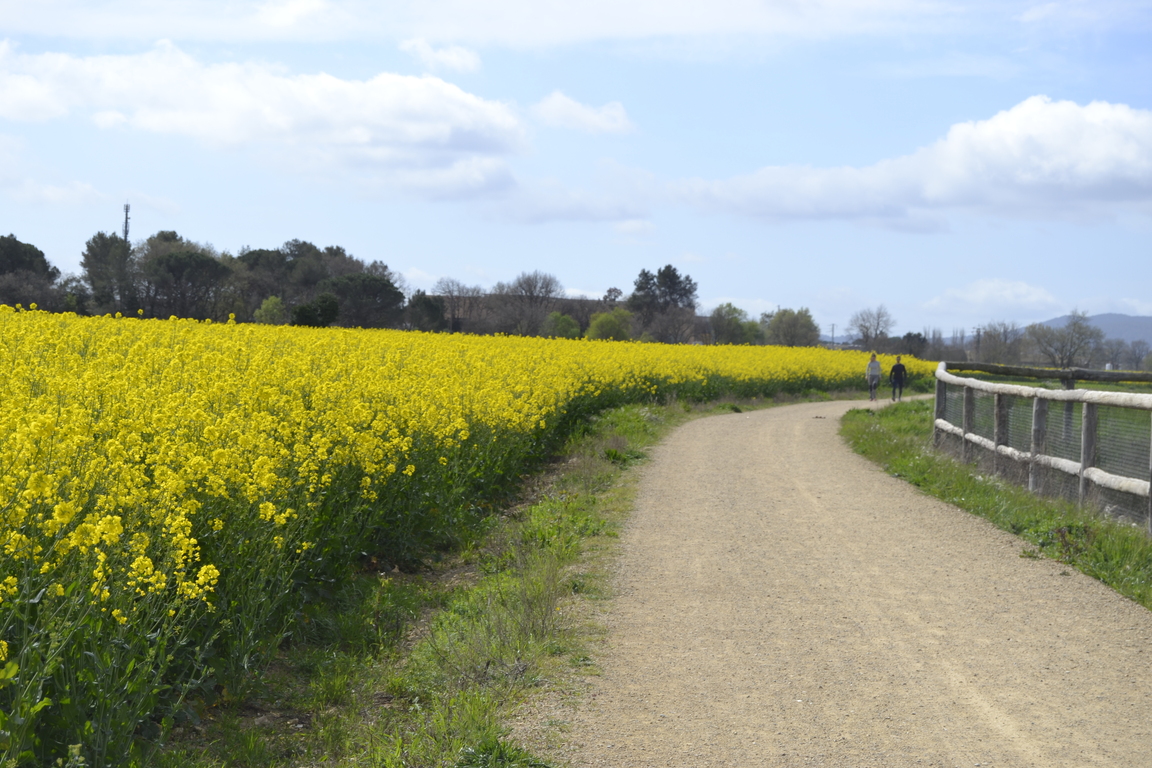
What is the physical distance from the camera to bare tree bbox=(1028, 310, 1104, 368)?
9081 cm

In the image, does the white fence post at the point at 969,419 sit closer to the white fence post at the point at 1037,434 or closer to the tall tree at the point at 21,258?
the white fence post at the point at 1037,434

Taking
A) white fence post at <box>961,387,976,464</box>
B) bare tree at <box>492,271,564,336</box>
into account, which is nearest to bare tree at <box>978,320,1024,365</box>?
bare tree at <box>492,271,564,336</box>

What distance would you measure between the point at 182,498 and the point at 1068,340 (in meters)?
101

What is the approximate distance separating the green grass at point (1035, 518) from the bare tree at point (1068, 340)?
8246 cm

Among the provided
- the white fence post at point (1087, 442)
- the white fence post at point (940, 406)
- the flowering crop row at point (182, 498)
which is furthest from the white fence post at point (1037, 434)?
the flowering crop row at point (182, 498)

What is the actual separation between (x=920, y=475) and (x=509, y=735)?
987 centimetres

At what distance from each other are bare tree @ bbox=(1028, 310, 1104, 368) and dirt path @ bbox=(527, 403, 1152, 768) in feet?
290

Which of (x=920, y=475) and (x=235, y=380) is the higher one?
(x=235, y=380)

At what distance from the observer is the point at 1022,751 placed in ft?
15.7

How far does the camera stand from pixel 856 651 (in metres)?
6.26

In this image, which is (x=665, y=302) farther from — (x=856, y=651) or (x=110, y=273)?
(x=856, y=651)

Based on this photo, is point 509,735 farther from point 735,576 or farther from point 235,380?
point 235,380

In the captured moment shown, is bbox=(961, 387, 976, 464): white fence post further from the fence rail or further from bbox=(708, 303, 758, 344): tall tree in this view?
bbox=(708, 303, 758, 344): tall tree

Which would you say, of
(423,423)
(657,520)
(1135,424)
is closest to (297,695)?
(423,423)
